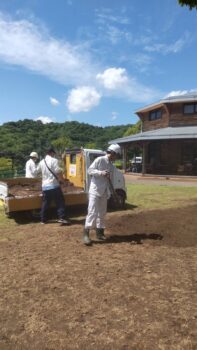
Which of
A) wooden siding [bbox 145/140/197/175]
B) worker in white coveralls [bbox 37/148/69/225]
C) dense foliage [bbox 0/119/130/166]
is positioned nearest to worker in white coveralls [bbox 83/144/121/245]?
worker in white coveralls [bbox 37/148/69/225]

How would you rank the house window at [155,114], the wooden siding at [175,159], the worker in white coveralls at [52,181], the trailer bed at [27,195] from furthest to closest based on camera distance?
1. the house window at [155,114]
2. the wooden siding at [175,159]
3. the trailer bed at [27,195]
4. the worker in white coveralls at [52,181]

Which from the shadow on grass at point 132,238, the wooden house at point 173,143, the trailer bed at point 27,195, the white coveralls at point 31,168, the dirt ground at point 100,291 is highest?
the wooden house at point 173,143

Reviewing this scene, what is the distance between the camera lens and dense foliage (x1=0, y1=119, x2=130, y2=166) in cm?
5021

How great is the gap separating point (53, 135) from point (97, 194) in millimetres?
63292

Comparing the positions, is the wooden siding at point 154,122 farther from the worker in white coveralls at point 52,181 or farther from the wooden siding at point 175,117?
the worker in white coveralls at point 52,181

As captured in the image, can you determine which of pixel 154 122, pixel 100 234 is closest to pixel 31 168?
pixel 100 234

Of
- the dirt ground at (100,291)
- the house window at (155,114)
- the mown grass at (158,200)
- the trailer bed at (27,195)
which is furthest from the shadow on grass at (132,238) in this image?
the house window at (155,114)

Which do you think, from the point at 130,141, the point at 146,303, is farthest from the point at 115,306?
the point at 130,141

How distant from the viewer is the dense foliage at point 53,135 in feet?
165

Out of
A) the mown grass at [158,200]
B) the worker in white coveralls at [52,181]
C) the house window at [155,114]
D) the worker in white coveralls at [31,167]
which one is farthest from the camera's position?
the house window at [155,114]

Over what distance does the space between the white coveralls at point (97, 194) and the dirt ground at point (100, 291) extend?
1.38ft

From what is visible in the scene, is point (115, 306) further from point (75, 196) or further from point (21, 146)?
point (21, 146)

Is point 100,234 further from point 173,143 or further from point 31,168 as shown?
point 173,143

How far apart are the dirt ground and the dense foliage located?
38596 millimetres
